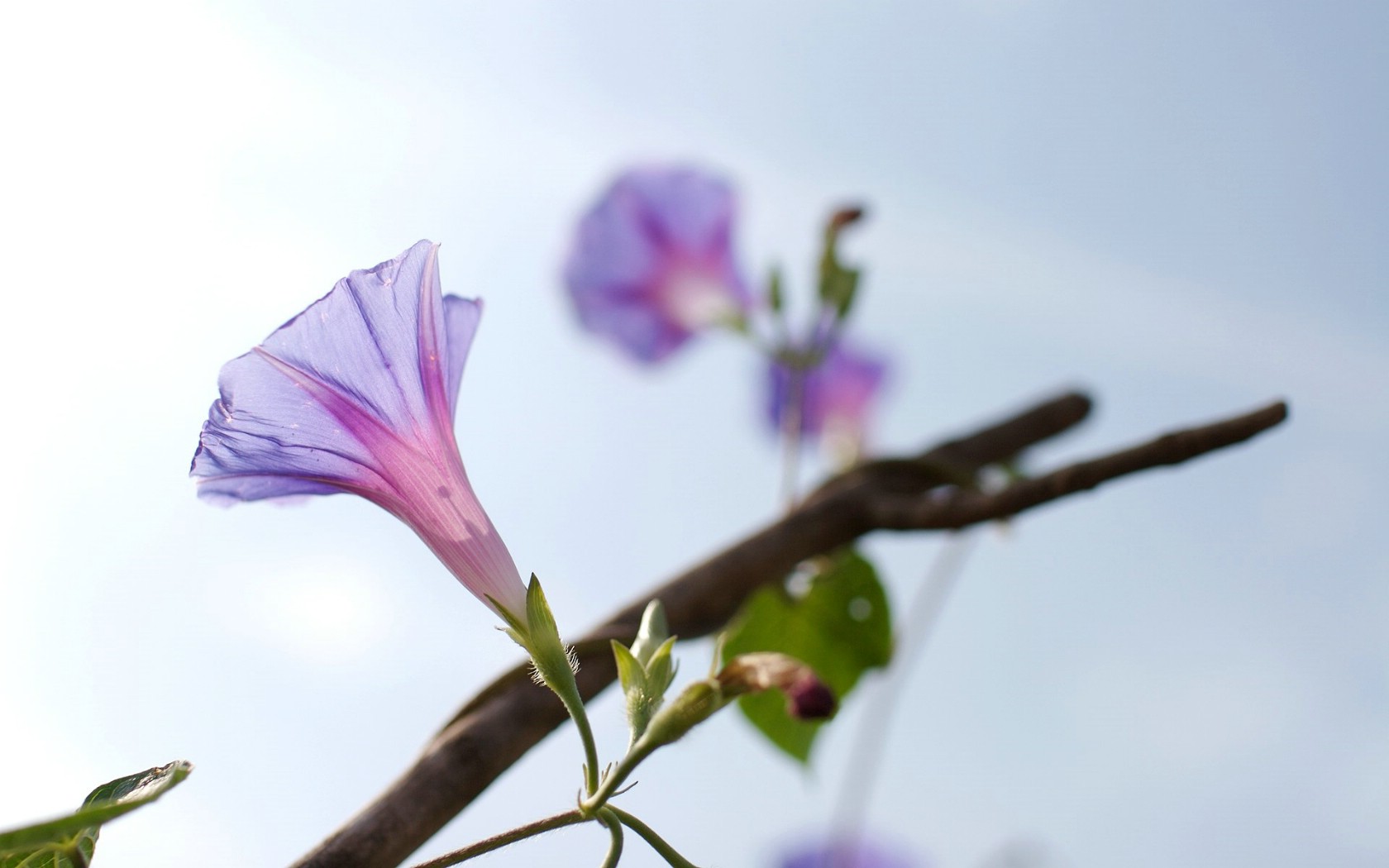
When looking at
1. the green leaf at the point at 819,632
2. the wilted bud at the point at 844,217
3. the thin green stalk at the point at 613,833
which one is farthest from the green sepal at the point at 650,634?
the wilted bud at the point at 844,217

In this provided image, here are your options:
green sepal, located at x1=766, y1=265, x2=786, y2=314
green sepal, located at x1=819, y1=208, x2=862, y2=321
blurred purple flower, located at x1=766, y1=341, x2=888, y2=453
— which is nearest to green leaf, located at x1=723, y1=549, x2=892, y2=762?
green sepal, located at x1=819, y1=208, x2=862, y2=321

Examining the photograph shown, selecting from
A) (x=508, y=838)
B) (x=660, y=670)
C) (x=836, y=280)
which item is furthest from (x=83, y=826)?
(x=836, y=280)

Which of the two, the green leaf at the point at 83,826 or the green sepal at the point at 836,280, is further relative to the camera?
the green sepal at the point at 836,280

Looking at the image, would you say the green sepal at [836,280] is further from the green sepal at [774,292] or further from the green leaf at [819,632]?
the green leaf at [819,632]

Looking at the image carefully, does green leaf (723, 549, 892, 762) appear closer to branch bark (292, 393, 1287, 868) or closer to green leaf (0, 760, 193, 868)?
branch bark (292, 393, 1287, 868)

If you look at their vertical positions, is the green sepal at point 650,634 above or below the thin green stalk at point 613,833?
above

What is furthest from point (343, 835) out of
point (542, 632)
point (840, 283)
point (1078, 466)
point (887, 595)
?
point (840, 283)
